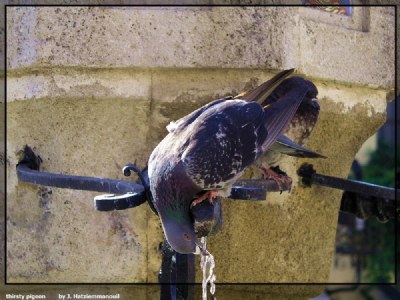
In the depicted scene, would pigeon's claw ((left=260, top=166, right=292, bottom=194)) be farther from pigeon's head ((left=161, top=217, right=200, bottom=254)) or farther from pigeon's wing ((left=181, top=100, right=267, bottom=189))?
pigeon's head ((left=161, top=217, right=200, bottom=254))

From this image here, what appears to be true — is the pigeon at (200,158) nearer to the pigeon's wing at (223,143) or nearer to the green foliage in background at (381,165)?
the pigeon's wing at (223,143)

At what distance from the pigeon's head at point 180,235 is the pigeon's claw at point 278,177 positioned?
50 centimetres

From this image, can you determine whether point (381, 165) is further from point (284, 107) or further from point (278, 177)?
point (284, 107)

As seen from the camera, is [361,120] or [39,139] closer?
[39,139]

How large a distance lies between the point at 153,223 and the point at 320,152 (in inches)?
24.5

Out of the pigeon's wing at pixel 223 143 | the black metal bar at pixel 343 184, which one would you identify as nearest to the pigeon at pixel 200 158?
the pigeon's wing at pixel 223 143

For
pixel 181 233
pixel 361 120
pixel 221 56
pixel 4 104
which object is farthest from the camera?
pixel 361 120

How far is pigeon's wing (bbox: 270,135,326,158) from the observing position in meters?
2.59

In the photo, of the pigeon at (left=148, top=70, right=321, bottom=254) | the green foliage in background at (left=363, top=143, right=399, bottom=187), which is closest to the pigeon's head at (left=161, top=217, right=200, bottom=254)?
the pigeon at (left=148, top=70, right=321, bottom=254)

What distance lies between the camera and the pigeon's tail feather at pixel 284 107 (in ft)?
8.02

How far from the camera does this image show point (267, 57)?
2.57 meters

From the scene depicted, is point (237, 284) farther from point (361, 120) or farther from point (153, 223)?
point (361, 120)

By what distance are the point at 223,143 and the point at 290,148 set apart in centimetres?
45

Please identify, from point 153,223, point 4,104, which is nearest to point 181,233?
point 153,223
